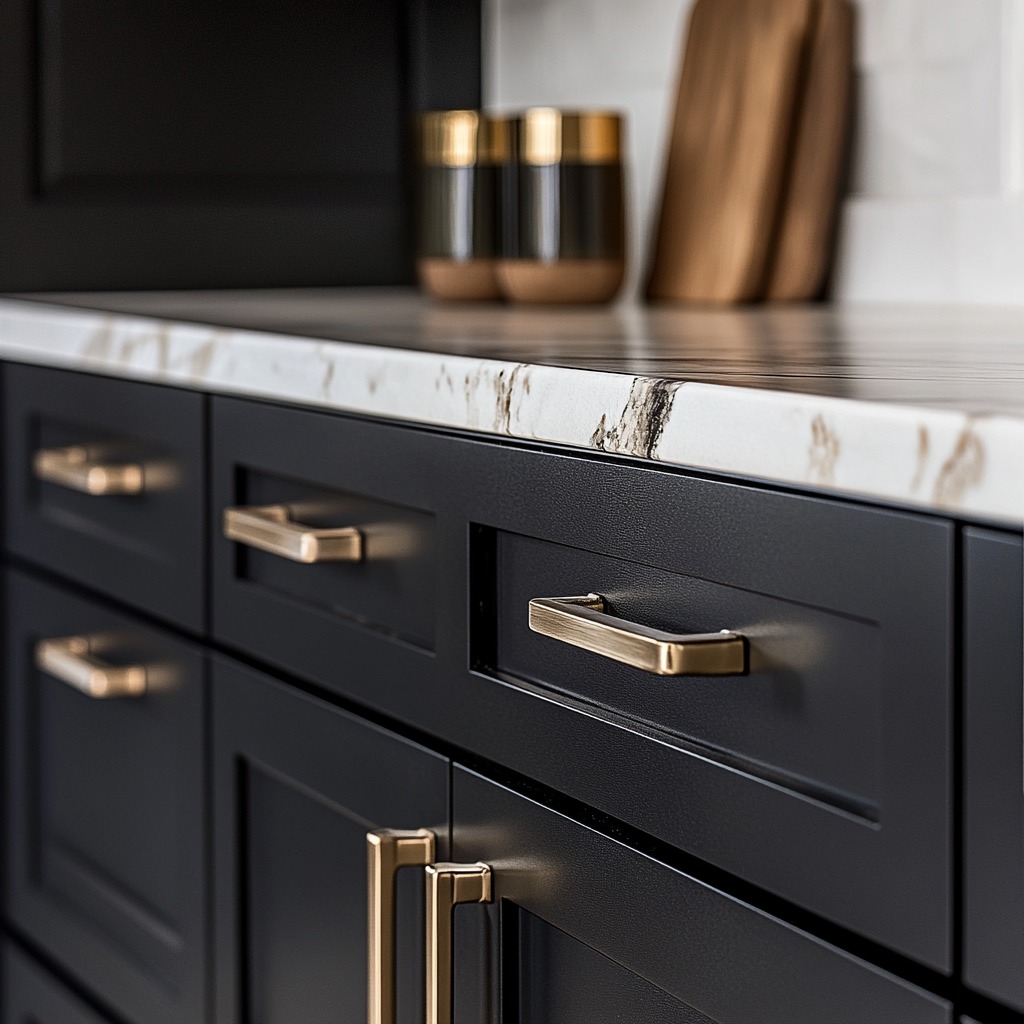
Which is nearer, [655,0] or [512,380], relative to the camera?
[512,380]

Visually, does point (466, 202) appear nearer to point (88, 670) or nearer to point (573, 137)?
point (573, 137)

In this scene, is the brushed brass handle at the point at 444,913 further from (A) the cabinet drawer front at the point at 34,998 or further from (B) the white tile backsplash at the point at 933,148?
(B) the white tile backsplash at the point at 933,148

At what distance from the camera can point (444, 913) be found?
743 mm

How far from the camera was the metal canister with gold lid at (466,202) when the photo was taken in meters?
1.54

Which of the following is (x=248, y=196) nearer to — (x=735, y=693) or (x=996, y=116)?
(x=996, y=116)

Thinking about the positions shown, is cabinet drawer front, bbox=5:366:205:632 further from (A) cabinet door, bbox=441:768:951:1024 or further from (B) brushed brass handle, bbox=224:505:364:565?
(A) cabinet door, bbox=441:768:951:1024

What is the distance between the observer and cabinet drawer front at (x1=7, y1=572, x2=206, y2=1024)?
108 centimetres

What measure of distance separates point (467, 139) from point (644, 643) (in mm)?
1034

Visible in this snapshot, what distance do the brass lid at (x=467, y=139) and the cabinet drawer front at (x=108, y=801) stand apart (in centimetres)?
58

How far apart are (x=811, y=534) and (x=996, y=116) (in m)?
0.84

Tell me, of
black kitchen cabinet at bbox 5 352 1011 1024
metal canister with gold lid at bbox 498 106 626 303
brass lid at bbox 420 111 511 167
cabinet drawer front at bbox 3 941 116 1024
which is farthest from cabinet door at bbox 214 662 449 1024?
brass lid at bbox 420 111 511 167

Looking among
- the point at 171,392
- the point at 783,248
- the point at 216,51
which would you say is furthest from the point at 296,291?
the point at 171,392

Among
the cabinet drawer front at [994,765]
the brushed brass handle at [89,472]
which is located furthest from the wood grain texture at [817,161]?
the cabinet drawer front at [994,765]

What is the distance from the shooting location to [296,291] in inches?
67.0
